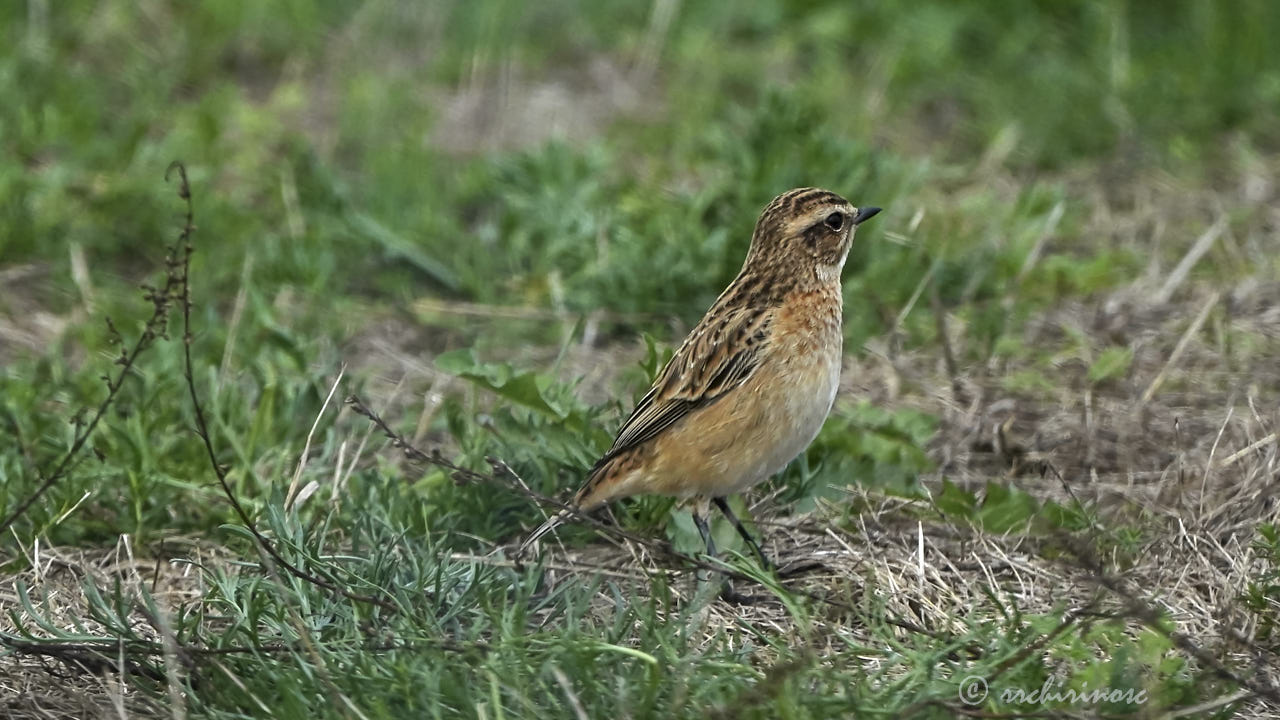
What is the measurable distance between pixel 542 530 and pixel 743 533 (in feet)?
2.50

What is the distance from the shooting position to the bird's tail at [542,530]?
5.67 meters

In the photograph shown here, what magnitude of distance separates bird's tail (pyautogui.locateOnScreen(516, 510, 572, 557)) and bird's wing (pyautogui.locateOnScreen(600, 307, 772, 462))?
1.09ft

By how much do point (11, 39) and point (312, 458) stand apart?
17.4 feet

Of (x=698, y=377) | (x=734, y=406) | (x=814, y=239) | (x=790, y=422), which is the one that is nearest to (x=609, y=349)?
(x=814, y=239)

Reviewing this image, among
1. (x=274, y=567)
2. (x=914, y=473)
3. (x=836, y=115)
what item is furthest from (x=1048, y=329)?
(x=274, y=567)

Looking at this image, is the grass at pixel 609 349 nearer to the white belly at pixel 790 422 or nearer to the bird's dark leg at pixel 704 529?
the bird's dark leg at pixel 704 529

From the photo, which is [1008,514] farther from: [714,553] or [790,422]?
[714,553]

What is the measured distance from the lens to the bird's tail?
5672 mm

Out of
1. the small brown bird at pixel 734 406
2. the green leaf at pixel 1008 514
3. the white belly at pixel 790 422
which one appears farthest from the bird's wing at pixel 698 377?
the green leaf at pixel 1008 514

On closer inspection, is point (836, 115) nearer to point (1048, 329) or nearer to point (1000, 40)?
point (1000, 40)

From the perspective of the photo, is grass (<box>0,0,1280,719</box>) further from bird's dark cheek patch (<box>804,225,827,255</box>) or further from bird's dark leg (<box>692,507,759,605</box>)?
bird's dark cheek patch (<box>804,225,827,255</box>)

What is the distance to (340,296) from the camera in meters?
8.87

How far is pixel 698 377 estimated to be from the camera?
6.10m

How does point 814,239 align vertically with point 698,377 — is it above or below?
above
